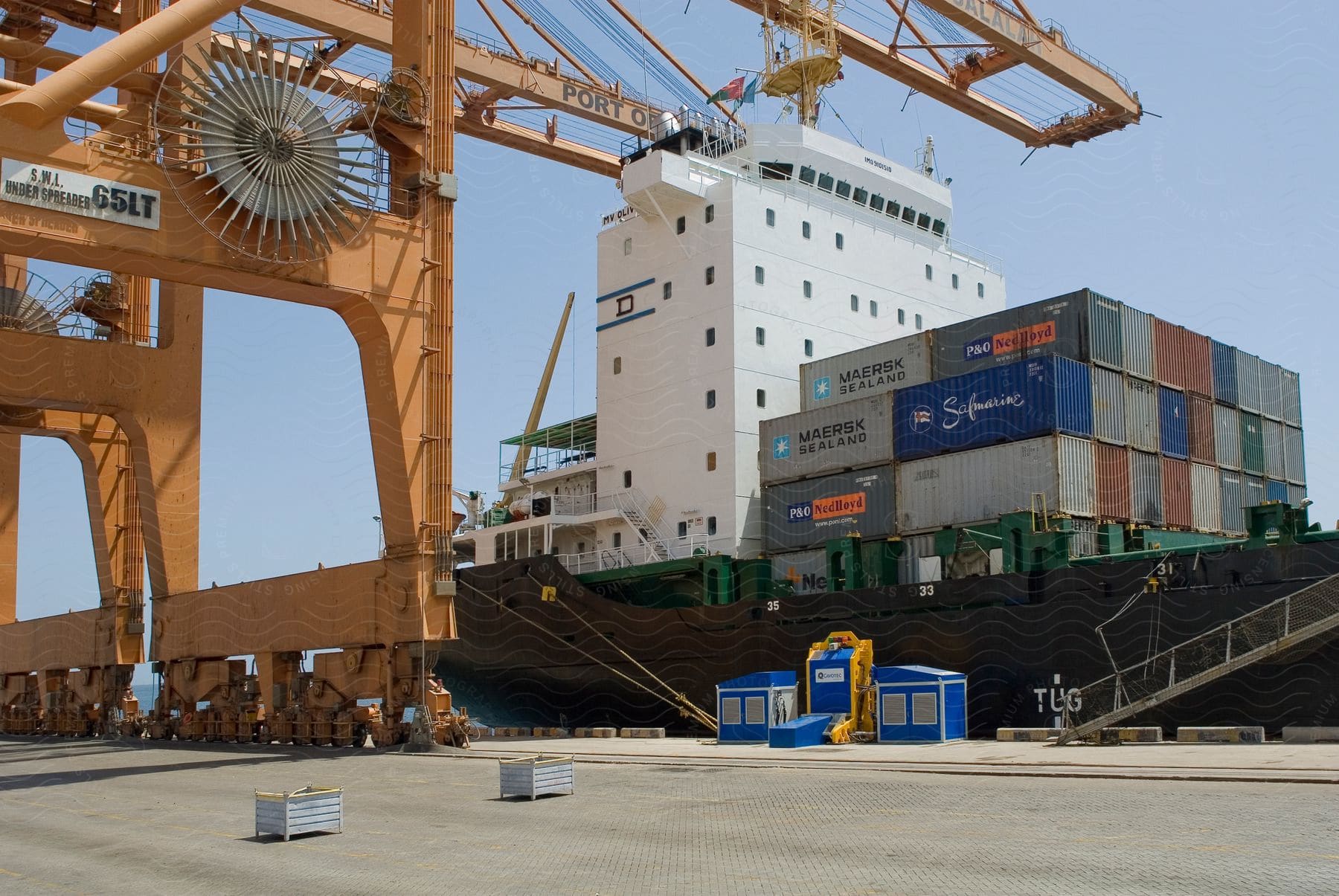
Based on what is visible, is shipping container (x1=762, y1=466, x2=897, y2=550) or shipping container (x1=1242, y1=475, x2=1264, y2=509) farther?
shipping container (x1=1242, y1=475, x2=1264, y2=509)

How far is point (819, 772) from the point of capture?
13.3 meters

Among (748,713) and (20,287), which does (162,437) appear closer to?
(20,287)

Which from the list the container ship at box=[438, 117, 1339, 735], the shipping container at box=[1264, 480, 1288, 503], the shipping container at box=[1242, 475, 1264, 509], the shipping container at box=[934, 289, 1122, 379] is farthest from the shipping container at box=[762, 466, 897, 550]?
the shipping container at box=[1264, 480, 1288, 503]

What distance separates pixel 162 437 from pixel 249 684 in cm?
521

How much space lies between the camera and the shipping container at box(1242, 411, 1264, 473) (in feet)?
76.7

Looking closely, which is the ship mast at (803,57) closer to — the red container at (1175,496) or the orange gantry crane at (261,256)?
the orange gantry crane at (261,256)

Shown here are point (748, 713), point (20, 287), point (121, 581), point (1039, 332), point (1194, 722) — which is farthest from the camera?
point (20, 287)

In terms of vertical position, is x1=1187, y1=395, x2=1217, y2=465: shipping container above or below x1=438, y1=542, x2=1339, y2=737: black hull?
above

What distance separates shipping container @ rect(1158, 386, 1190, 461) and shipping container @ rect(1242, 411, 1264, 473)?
6.75 ft

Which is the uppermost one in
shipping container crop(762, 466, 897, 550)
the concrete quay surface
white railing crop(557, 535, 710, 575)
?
shipping container crop(762, 466, 897, 550)

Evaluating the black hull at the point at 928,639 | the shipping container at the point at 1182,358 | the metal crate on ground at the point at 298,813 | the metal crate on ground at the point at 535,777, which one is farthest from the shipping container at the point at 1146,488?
the metal crate on ground at the point at 298,813

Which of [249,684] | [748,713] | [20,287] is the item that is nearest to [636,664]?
[748,713]

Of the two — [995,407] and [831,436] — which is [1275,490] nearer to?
[995,407]

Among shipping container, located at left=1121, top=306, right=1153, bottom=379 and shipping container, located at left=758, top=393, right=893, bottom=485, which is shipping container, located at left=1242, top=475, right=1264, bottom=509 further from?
shipping container, located at left=758, top=393, right=893, bottom=485
